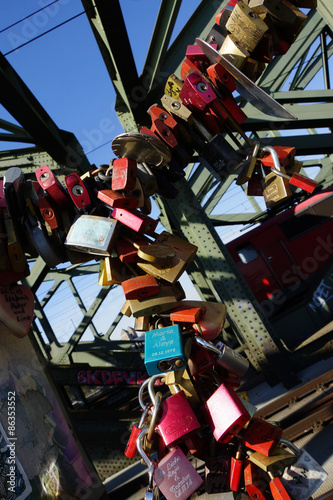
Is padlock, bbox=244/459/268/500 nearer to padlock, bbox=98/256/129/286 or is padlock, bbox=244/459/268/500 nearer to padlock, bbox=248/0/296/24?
padlock, bbox=98/256/129/286

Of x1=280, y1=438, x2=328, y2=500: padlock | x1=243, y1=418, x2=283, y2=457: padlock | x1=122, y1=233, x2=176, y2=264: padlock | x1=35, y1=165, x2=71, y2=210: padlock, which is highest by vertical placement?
x1=35, y1=165, x2=71, y2=210: padlock

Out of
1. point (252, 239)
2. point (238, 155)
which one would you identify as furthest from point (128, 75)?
point (252, 239)

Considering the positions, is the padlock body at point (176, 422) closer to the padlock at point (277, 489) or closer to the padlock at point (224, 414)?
the padlock at point (224, 414)

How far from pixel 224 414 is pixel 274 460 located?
0.29 m

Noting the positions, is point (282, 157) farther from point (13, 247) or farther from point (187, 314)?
point (13, 247)

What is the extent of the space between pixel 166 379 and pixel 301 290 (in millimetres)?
8507

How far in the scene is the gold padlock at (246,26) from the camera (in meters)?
1.88

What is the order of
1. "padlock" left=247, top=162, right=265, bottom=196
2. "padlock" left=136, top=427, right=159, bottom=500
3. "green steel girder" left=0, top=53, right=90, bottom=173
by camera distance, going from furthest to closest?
"green steel girder" left=0, top=53, right=90, bottom=173, "padlock" left=247, top=162, right=265, bottom=196, "padlock" left=136, top=427, right=159, bottom=500

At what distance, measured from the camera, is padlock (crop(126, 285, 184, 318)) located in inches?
68.2

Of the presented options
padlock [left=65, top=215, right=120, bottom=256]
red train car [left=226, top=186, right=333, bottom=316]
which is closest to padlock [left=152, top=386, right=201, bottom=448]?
padlock [left=65, top=215, right=120, bottom=256]

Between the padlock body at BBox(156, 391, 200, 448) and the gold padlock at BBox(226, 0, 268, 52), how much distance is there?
1.71 meters

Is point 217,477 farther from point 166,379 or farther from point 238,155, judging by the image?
point 238,155

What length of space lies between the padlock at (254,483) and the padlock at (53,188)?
1.45m

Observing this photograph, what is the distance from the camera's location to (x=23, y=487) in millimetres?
1781
